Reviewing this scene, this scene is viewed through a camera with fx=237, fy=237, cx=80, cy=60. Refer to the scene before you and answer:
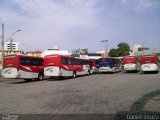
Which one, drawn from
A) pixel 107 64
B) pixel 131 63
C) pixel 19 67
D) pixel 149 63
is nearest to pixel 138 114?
pixel 19 67

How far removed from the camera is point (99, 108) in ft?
33.2

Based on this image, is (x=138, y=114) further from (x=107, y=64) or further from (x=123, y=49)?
(x=123, y=49)

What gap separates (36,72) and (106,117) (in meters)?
22.1

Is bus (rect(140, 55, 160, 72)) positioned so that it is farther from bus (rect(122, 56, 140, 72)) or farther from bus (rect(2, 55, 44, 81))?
bus (rect(2, 55, 44, 81))

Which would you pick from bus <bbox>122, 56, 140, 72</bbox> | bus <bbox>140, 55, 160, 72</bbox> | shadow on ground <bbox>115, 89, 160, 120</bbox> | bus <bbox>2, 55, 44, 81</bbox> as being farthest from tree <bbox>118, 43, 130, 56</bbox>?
shadow on ground <bbox>115, 89, 160, 120</bbox>

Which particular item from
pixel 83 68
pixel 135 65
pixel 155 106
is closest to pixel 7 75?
pixel 83 68

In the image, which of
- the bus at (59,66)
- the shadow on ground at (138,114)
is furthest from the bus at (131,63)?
the shadow on ground at (138,114)

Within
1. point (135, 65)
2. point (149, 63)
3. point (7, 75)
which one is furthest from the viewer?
point (135, 65)

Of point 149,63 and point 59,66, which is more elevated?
point 149,63

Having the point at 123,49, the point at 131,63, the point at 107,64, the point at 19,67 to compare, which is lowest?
the point at 19,67

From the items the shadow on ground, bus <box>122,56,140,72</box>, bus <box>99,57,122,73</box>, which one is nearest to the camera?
the shadow on ground

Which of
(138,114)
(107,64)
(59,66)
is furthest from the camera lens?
(107,64)

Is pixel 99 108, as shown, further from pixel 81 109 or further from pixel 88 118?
pixel 88 118

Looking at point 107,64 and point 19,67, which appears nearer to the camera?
point 19,67
